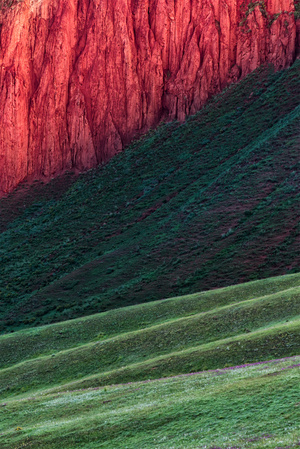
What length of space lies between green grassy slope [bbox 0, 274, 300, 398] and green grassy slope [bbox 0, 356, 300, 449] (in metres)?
2.73

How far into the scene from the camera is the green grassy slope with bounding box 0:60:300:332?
45969 millimetres

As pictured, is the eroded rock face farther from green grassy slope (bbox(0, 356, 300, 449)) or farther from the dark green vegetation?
green grassy slope (bbox(0, 356, 300, 449))

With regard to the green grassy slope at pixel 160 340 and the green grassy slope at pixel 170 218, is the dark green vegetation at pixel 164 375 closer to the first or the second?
the green grassy slope at pixel 160 340

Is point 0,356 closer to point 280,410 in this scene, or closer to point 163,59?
point 280,410

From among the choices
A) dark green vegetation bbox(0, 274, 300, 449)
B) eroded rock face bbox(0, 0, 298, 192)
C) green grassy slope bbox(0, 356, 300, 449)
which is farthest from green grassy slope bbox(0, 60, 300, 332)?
green grassy slope bbox(0, 356, 300, 449)

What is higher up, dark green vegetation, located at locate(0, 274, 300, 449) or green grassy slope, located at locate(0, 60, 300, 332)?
green grassy slope, located at locate(0, 60, 300, 332)

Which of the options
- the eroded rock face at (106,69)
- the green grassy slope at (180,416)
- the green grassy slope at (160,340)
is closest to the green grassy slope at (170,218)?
the eroded rock face at (106,69)

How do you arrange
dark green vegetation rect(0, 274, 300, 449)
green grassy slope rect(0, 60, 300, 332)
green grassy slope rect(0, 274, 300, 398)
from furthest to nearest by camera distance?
green grassy slope rect(0, 60, 300, 332) < green grassy slope rect(0, 274, 300, 398) < dark green vegetation rect(0, 274, 300, 449)

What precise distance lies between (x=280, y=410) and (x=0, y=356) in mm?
26291

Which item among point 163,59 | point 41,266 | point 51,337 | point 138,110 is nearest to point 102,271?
point 41,266

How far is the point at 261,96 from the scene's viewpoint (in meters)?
76.3

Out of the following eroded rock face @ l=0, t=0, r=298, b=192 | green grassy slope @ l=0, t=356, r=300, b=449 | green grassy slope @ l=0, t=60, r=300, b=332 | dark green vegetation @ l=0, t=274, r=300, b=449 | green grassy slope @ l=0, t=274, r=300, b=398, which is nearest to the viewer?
green grassy slope @ l=0, t=356, r=300, b=449

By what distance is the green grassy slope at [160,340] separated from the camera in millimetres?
22453

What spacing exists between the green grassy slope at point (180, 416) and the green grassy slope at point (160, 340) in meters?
2.73
